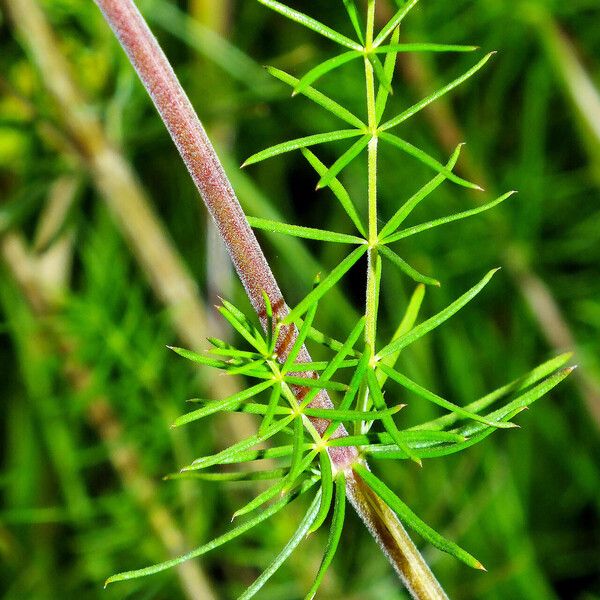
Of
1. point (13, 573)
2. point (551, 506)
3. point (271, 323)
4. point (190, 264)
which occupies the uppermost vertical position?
point (271, 323)

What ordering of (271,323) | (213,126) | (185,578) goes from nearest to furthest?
(271,323), (185,578), (213,126)

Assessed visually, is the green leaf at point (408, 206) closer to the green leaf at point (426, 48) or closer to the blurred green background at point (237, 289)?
the green leaf at point (426, 48)

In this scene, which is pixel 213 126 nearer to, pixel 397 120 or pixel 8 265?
pixel 8 265

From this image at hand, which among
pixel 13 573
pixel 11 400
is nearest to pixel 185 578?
pixel 13 573

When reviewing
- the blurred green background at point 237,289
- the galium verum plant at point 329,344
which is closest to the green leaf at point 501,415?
the galium verum plant at point 329,344

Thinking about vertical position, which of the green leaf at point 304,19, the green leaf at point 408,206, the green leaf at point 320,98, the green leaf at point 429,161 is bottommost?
the green leaf at point 408,206

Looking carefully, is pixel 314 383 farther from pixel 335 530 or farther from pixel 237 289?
pixel 237 289

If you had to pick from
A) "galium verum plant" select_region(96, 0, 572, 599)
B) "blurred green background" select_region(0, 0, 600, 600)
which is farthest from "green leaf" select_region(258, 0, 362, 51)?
"blurred green background" select_region(0, 0, 600, 600)
